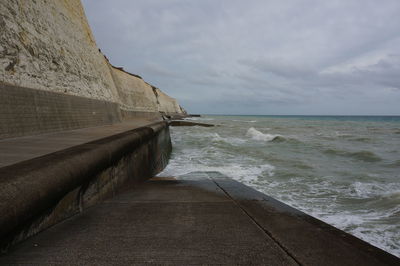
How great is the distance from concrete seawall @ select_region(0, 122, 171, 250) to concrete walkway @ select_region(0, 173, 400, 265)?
117mm

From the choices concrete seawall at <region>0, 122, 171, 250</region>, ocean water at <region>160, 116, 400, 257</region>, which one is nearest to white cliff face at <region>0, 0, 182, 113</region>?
concrete seawall at <region>0, 122, 171, 250</region>

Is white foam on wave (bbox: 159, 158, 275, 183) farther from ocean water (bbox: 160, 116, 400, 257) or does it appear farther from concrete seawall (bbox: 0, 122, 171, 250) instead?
concrete seawall (bbox: 0, 122, 171, 250)

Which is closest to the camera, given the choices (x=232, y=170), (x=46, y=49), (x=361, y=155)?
(x=46, y=49)

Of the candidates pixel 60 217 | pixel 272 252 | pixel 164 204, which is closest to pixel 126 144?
pixel 164 204

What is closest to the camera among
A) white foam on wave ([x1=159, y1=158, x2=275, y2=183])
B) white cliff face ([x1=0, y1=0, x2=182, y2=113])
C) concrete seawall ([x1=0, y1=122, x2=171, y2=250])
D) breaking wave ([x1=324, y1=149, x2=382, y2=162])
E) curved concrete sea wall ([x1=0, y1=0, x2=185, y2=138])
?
concrete seawall ([x1=0, y1=122, x2=171, y2=250])

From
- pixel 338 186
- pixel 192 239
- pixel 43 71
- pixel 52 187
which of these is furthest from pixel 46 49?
pixel 338 186

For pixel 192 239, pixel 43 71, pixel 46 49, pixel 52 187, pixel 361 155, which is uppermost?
pixel 46 49

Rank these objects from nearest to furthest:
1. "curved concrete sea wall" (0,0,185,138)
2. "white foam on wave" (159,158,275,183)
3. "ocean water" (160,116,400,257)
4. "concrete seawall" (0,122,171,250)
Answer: "concrete seawall" (0,122,171,250) < "ocean water" (160,116,400,257) < "curved concrete sea wall" (0,0,185,138) < "white foam on wave" (159,158,275,183)

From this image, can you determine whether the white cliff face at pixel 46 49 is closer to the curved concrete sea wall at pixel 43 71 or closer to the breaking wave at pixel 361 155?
the curved concrete sea wall at pixel 43 71

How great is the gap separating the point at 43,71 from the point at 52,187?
198 inches

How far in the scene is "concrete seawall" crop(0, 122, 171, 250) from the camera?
1.50 m

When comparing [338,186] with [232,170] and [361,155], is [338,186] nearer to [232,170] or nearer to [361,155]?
[232,170]

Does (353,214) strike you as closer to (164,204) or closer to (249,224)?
(249,224)

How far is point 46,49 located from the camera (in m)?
6.17
